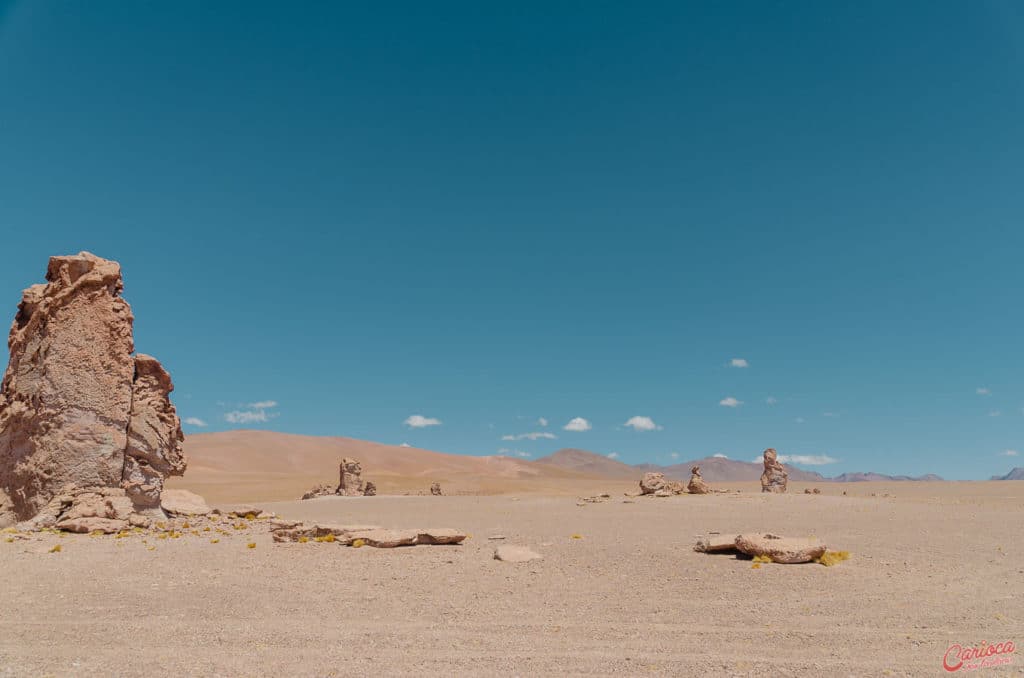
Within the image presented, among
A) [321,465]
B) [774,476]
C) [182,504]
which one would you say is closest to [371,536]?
[182,504]

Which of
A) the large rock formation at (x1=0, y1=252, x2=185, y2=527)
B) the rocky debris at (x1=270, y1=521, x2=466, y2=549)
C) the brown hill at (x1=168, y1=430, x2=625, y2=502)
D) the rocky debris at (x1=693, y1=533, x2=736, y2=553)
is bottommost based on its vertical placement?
the brown hill at (x1=168, y1=430, x2=625, y2=502)

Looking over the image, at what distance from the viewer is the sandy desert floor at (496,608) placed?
17.9 feet

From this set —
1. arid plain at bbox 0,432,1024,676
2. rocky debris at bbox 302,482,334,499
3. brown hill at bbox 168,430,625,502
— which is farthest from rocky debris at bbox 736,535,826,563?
brown hill at bbox 168,430,625,502

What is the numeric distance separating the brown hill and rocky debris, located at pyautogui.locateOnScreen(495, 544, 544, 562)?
1783 inches

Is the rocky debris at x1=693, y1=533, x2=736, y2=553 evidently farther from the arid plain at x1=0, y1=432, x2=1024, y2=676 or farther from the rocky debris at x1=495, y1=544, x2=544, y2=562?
the rocky debris at x1=495, y1=544, x2=544, y2=562

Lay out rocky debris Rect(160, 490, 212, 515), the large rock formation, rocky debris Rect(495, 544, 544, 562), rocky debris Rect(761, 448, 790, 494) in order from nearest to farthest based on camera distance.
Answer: rocky debris Rect(495, 544, 544, 562) → the large rock formation → rocky debris Rect(160, 490, 212, 515) → rocky debris Rect(761, 448, 790, 494)

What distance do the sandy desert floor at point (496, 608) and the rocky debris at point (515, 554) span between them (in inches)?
10.8

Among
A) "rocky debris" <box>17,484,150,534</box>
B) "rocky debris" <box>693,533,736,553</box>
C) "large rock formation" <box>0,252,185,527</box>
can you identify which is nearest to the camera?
"rocky debris" <box>693,533,736,553</box>

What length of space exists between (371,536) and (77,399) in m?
8.10

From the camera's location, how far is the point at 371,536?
37.8 ft

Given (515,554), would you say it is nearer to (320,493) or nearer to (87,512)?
(87,512)

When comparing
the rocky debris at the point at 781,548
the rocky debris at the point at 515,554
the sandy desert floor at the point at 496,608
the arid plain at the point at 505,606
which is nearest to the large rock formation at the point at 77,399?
the arid plain at the point at 505,606

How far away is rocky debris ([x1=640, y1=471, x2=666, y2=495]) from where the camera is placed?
2561cm

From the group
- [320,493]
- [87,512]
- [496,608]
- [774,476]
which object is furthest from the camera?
[320,493]
